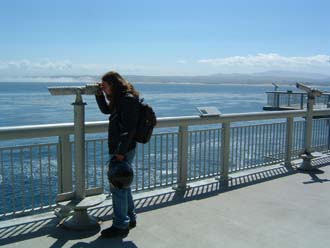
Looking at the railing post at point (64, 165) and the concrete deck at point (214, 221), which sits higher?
the railing post at point (64, 165)

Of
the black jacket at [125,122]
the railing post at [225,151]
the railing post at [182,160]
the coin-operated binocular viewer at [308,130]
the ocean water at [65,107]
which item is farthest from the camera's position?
the ocean water at [65,107]

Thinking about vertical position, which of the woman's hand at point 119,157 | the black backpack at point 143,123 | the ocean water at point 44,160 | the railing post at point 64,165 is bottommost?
the ocean water at point 44,160

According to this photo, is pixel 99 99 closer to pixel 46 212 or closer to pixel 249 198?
pixel 46 212

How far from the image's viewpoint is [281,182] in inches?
270

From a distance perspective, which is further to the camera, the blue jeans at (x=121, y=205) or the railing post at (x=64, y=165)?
the railing post at (x=64, y=165)

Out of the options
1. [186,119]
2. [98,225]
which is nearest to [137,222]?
[98,225]

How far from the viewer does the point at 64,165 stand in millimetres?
4828

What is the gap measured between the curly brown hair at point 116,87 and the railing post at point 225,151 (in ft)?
9.15

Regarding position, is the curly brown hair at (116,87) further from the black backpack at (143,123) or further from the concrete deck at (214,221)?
the concrete deck at (214,221)

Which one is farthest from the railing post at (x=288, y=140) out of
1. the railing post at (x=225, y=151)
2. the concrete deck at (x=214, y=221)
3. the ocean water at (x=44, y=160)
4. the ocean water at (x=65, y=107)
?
the ocean water at (x=65, y=107)

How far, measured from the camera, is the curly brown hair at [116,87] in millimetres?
4133

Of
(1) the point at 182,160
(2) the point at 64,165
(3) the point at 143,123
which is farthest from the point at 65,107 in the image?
(3) the point at 143,123

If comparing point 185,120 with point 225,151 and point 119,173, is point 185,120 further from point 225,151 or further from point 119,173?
point 119,173

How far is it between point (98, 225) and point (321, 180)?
4104 millimetres
